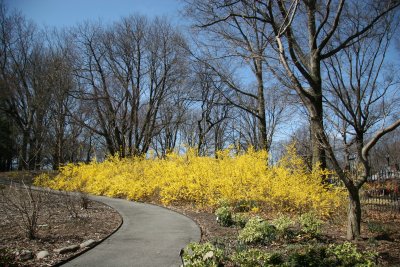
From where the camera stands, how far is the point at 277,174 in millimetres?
10172

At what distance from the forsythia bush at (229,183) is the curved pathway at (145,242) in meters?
1.73

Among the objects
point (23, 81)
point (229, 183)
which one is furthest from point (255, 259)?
point (23, 81)

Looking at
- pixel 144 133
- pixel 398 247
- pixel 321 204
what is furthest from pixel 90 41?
pixel 398 247

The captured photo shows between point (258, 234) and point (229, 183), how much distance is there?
4049 mm

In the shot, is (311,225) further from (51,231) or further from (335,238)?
(51,231)

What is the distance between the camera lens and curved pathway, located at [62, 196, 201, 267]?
5.39m

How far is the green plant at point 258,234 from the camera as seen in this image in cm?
636

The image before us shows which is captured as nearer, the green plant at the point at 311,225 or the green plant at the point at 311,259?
the green plant at the point at 311,259

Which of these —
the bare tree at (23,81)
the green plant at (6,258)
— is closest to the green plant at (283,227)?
the green plant at (6,258)

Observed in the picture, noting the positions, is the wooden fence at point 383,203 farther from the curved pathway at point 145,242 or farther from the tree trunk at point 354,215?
the curved pathway at point 145,242

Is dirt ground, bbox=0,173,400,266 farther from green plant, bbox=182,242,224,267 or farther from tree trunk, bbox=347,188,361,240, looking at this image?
green plant, bbox=182,242,224,267

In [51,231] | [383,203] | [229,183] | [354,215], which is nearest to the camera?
[354,215]

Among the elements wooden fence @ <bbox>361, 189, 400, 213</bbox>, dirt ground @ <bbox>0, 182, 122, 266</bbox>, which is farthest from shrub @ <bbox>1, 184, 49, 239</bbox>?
wooden fence @ <bbox>361, 189, 400, 213</bbox>

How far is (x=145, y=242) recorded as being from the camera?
6621mm
